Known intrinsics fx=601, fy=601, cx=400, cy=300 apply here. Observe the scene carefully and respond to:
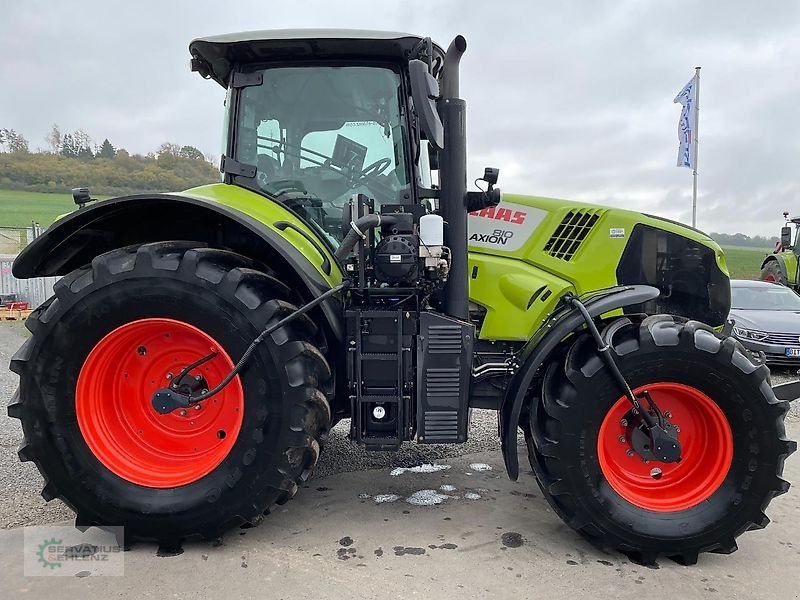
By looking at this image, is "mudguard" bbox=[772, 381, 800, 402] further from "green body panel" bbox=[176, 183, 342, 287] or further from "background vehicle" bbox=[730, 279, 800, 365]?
"background vehicle" bbox=[730, 279, 800, 365]

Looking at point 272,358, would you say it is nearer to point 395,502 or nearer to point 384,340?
point 384,340

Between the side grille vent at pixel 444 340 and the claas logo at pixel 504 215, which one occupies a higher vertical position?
the claas logo at pixel 504 215

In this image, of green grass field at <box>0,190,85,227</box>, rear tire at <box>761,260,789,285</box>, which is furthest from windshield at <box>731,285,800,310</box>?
green grass field at <box>0,190,85,227</box>

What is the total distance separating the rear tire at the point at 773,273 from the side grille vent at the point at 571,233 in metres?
11.6

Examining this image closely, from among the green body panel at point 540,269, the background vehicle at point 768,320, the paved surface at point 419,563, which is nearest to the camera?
the paved surface at point 419,563

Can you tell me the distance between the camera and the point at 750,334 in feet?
26.2

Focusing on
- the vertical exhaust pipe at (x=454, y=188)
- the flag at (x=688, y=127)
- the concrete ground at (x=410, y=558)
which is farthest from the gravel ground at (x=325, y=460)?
the flag at (x=688, y=127)

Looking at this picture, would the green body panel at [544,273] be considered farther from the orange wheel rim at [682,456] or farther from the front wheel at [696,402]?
the orange wheel rim at [682,456]

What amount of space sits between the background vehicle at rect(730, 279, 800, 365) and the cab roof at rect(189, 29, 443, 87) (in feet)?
19.0

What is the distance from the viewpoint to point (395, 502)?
3385 millimetres

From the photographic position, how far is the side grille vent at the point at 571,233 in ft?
11.2

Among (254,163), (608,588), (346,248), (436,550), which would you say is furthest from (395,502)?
(254,163)

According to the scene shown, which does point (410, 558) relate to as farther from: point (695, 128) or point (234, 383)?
point (695, 128)

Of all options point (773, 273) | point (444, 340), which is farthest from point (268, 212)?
point (773, 273)
